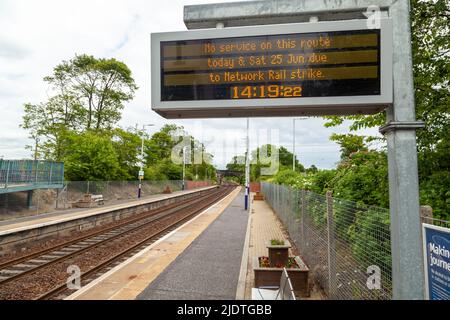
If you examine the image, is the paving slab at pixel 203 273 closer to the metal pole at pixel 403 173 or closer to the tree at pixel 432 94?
the metal pole at pixel 403 173

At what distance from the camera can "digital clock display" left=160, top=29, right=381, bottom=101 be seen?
3.85m

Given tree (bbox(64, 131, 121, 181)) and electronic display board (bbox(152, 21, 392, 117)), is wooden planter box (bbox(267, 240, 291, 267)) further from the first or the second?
tree (bbox(64, 131, 121, 181))

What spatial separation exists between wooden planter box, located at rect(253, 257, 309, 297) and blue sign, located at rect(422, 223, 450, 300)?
147 inches

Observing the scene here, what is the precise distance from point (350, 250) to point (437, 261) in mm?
2558

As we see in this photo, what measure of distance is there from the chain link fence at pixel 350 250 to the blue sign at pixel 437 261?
110cm

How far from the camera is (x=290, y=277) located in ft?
21.3

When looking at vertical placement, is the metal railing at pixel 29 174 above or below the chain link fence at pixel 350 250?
above

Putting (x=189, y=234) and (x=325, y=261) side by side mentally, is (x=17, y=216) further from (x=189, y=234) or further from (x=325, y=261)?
(x=325, y=261)

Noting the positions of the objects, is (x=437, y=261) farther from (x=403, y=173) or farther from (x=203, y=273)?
→ (x=203, y=273)

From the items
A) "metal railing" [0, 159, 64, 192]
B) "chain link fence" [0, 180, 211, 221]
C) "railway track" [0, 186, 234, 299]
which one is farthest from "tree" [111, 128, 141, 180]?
"railway track" [0, 186, 234, 299]

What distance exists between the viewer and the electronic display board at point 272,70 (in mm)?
3834

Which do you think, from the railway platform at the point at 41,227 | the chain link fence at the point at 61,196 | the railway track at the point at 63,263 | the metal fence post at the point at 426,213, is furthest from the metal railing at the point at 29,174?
the metal fence post at the point at 426,213

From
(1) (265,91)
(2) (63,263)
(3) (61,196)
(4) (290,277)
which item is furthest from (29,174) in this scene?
(1) (265,91)
